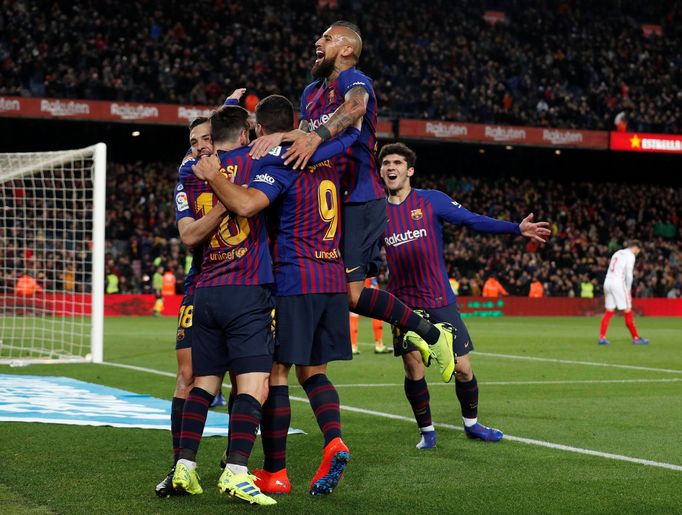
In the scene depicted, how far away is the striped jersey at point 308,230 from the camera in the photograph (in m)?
5.70

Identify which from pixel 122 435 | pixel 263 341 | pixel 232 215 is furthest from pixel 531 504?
pixel 122 435

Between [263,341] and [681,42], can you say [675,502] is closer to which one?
[263,341]

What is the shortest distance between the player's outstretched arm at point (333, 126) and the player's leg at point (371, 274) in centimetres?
63

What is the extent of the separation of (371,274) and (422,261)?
4.02ft

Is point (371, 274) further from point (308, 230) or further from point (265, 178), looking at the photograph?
point (265, 178)

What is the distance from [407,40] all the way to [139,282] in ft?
50.6

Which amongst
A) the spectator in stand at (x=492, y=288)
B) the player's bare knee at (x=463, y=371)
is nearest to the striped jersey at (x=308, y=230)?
the player's bare knee at (x=463, y=371)

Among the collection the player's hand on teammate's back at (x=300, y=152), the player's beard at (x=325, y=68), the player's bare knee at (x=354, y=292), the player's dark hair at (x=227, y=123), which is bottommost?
the player's bare knee at (x=354, y=292)

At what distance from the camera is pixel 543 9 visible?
4494 cm

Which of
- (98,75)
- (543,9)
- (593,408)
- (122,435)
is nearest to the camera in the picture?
(122,435)

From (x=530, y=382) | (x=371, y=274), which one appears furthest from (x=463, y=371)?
(x=530, y=382)

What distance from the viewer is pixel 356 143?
623 centimetres

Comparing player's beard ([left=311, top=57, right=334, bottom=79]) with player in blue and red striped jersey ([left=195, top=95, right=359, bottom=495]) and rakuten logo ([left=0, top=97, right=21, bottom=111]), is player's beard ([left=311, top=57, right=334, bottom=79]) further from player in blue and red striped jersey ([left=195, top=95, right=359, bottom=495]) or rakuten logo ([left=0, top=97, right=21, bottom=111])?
rakuten logo ([left=0, top=97, right=21, bottom=111])

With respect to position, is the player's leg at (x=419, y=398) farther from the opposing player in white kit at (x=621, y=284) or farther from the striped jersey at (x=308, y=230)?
the opposing player in white kit at (x=621, y=284)
